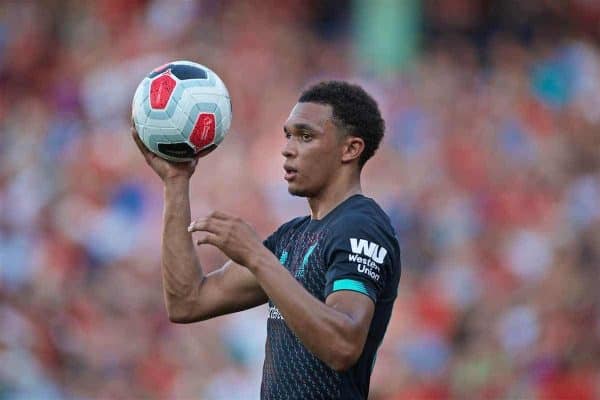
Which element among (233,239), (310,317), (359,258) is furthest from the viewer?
(359,258)

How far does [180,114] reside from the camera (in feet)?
15.5

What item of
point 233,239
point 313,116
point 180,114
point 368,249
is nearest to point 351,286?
point 368,249

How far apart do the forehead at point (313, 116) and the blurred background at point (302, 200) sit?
482 centimetres

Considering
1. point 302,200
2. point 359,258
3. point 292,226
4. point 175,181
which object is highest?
point 302,200

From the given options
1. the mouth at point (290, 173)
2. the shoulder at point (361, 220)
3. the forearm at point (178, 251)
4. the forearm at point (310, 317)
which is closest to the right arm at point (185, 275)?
the forearm at point (178, 251)

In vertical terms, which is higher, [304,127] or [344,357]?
[304,127]

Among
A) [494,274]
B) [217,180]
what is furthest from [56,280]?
[494,274]

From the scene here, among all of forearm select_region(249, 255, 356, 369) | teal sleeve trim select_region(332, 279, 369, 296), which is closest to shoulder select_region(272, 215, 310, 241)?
teal sleeve trim select_region(332, 279, 369, 296)

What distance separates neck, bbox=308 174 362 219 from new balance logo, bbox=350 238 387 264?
1.18ft

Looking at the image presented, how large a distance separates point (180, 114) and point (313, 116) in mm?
550

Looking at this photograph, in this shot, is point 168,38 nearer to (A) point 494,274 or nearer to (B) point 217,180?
(B) point 217,180

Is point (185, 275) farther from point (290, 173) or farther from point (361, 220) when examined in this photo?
point (361, 220)

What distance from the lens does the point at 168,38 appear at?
36.5 ft

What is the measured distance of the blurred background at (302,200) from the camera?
9375mm
